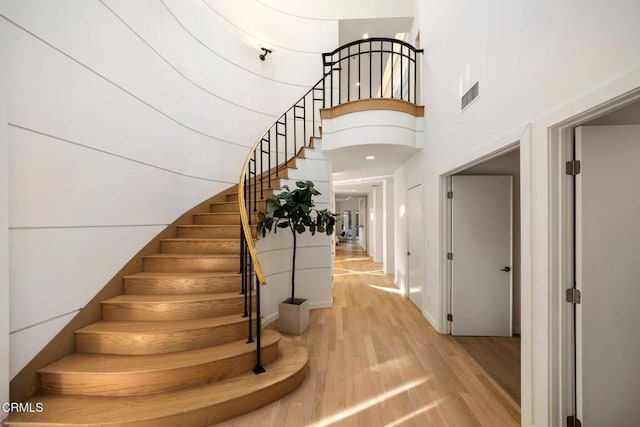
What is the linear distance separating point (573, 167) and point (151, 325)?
11.1 ft

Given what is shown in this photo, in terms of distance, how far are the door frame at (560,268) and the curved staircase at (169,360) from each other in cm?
189

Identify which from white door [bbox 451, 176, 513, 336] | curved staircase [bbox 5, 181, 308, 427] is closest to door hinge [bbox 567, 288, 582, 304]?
white door [bbox 451, 176, 513, 336]

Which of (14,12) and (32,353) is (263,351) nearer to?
(32,353)

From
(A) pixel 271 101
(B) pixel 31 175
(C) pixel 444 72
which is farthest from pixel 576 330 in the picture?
(A) pixel 271 101

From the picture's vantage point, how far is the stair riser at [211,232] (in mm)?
3623

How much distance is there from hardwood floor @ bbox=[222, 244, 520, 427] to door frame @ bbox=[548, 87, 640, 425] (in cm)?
53

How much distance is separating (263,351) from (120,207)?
6.76ft

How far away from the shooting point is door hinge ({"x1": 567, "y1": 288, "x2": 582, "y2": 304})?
5.59 ft

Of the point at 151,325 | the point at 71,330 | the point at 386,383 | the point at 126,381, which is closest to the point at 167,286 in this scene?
the point at 151,325

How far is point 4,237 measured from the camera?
178 centimetres

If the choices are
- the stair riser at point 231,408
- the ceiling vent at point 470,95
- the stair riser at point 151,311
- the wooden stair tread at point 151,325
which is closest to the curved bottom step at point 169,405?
the stair riser at point 231,408

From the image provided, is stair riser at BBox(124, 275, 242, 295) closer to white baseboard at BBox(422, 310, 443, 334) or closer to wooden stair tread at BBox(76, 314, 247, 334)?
wooden stair tread at BBox(76, 314, 247, 334)

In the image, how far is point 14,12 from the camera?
1.92 m

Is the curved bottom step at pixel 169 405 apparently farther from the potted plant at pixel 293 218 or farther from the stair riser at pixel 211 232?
the stair riser at pixel 211 232
